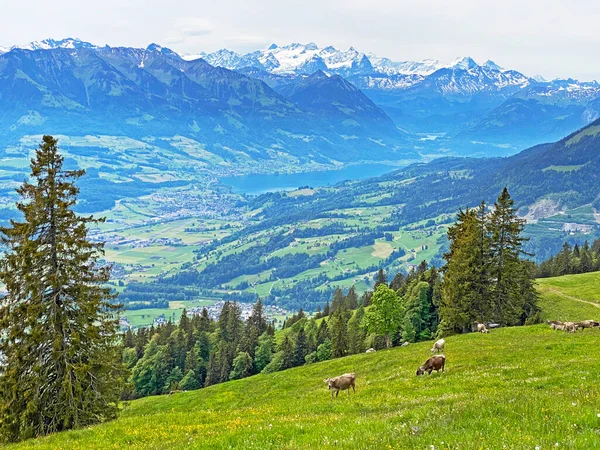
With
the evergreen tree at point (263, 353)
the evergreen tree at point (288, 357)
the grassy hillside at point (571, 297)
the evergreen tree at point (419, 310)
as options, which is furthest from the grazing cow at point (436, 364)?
the evergreen tree at point (263, 353)

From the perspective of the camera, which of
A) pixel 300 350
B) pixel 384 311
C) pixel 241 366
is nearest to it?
pixel 384 311

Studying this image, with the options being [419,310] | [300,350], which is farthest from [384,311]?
[300,350]

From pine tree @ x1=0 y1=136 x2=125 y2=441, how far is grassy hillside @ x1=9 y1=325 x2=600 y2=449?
5064 mm

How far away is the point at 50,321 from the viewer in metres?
27.2

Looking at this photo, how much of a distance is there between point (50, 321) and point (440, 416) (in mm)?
23288

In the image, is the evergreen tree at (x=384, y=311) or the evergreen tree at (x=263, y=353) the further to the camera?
the evergreen tree at (x=263, y=353)

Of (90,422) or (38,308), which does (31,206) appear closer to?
(38,308)

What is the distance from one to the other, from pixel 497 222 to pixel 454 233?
6.86 m

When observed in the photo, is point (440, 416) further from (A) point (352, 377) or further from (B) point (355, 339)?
(B) point (355, 339)

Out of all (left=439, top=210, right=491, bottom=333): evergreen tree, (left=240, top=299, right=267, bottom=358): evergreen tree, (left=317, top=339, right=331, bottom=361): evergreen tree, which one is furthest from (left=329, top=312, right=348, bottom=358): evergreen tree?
(left=240, top=299, right=267, bottom=358): evergreen tree

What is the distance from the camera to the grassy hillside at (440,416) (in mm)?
11453

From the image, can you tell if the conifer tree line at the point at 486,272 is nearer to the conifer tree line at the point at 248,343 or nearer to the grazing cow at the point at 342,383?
the conifer tree line at the point at 248,343

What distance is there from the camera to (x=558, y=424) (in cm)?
1154

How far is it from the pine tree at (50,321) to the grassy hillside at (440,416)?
5064 millimetres
